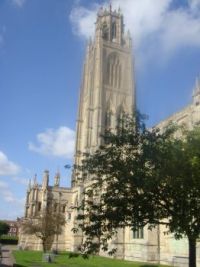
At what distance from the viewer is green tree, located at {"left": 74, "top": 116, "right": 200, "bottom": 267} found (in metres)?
15.3

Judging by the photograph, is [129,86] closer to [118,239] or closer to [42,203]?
[42,203]

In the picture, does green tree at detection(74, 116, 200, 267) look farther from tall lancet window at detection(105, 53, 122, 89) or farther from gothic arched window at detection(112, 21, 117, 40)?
gothic arched window at detection(112, 21, 117, 40)

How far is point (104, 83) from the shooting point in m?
96.9

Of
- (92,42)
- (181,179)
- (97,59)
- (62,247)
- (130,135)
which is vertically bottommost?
(62,247)

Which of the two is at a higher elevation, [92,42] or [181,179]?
[92,42]

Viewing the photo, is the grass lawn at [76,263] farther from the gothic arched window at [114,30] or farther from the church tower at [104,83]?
the gothic arched window at [114,30]

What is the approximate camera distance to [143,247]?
132 ft

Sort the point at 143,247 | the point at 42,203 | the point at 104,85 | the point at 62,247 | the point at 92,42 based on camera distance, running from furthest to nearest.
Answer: the point at 92,42 < the point at 104,85 < the point at 42,203 < the point at 62,247 < the point at 143,247

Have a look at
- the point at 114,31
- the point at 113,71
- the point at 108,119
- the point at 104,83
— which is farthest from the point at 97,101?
the point at 114,31

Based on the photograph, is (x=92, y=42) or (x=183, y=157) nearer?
(x=183, y=157)

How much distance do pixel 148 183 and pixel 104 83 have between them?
83.2 m

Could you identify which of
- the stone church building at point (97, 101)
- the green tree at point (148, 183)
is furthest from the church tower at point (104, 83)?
the green tree at point (148, 183)

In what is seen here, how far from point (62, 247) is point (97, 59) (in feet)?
160

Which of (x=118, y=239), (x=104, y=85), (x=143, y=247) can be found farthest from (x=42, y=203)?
(x=143, y=247)
